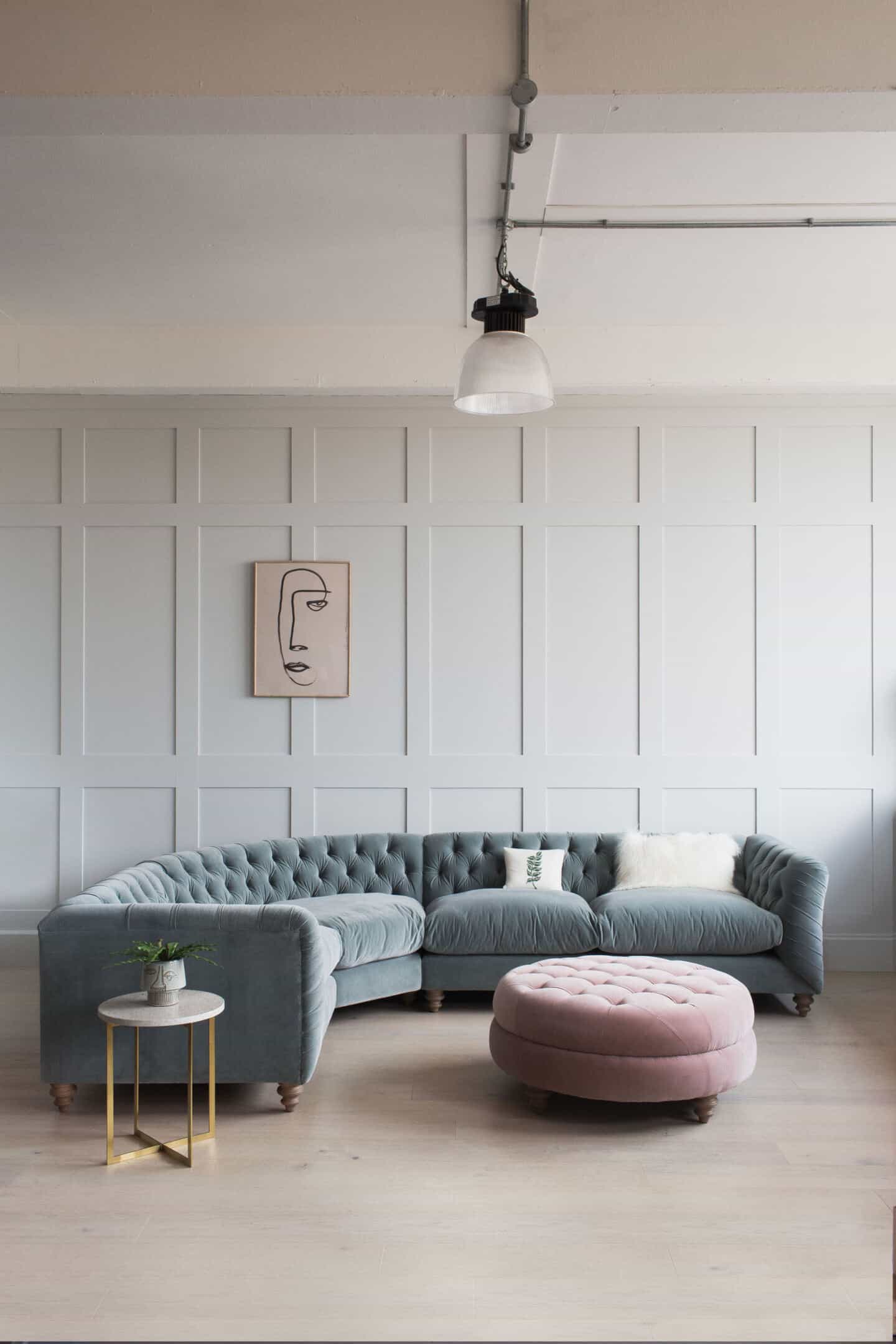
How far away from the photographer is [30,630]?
6117mm

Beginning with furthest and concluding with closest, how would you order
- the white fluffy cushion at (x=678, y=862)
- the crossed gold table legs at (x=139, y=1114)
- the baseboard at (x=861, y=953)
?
the baseboard at (x=861, y=953), the white fluffy cushion at (x=678, y=862), the crossed gold table legs at (x=139, y=1114)

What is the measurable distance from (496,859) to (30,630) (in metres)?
2.88

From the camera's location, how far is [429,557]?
20.0 ft

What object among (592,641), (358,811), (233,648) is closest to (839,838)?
(592,641)

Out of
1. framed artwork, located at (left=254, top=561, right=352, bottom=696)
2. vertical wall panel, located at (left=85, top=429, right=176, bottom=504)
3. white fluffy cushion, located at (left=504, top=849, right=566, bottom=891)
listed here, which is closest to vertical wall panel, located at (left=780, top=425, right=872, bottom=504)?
white fluffy cushion, located at (left=504, top=849, right=566, bottom=891)

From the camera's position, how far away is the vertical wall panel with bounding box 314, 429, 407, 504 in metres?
6.10

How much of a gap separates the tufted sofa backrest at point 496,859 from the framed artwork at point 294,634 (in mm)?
1042

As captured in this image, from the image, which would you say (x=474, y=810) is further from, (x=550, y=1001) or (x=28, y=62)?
(x=28, y=62)

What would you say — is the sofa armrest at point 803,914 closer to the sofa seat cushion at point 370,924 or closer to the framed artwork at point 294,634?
the sofa seat cushion at point 370,924

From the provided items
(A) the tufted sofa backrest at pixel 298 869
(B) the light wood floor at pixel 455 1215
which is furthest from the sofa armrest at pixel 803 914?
(A) the tufted sofa backrest at pixel 298 869

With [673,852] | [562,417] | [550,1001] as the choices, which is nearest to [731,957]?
[673,852]

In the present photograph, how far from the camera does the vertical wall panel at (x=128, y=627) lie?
20.0ft

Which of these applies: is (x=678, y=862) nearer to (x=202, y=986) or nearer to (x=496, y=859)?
(x=496, y=859)

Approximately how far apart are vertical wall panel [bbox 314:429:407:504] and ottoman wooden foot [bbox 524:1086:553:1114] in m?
3.35
